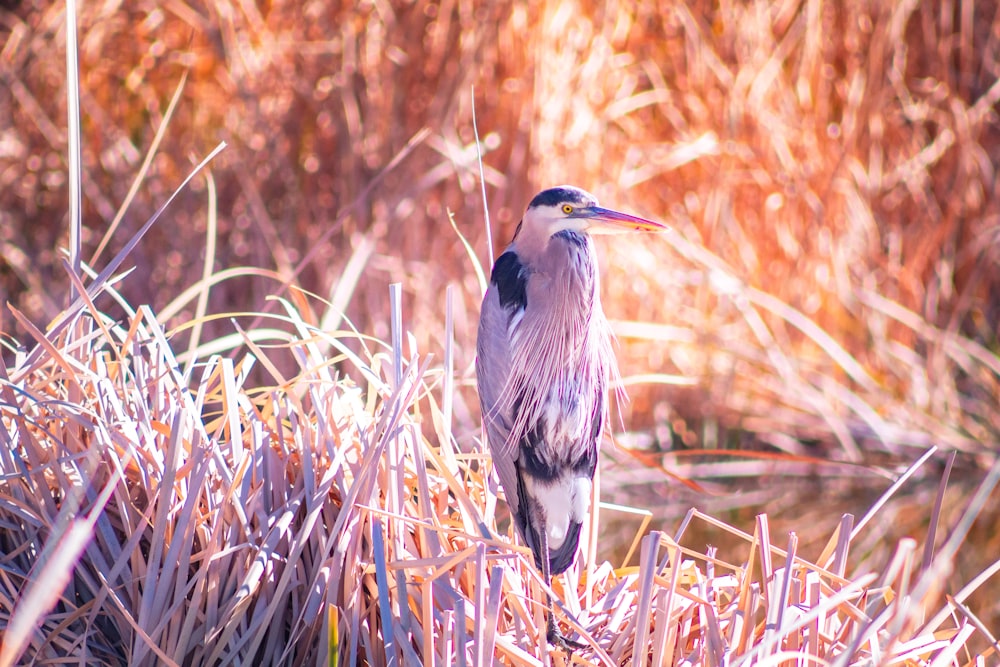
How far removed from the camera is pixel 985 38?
322 cm

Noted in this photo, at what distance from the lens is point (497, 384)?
1.38 metres

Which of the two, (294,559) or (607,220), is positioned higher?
(607,220)

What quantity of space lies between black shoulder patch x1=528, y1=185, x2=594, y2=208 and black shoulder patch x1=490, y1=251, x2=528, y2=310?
0.10 meters

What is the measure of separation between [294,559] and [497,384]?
40cm

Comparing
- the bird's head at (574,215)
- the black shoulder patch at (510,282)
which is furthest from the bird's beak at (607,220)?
the black shoulder patch at (510,282)

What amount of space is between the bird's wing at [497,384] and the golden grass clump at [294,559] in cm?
7

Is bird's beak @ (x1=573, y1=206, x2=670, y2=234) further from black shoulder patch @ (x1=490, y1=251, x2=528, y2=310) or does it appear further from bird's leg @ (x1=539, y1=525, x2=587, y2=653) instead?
bird's leg @ (x1=539, y1=525, x2=587, y2=653)

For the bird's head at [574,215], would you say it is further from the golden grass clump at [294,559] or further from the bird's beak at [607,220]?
the golden grass clump at [294,559]

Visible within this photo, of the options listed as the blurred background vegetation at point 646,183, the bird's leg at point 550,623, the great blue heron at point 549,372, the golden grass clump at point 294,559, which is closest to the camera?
the golden grass clump at point 294,559

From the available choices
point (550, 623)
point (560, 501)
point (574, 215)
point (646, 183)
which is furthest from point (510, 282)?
point (646, 183)

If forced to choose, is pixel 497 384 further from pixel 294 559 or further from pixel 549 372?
pixel 294 559

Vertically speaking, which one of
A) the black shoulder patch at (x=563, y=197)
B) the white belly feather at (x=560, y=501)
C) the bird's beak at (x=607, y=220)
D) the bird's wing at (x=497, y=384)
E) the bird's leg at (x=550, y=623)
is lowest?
the bird's leg at (x=550, y=623)

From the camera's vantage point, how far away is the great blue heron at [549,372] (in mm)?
1336

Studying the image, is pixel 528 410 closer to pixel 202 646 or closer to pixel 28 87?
pixel 202 646
